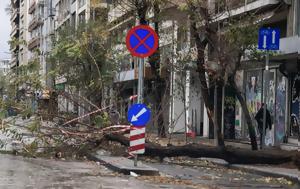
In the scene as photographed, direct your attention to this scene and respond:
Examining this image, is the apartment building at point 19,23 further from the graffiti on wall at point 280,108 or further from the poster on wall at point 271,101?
the graffiti on wall at point 280,108

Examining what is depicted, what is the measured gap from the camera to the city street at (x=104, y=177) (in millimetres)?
12352

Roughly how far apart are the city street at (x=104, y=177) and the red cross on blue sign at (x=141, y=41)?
2.99 metres

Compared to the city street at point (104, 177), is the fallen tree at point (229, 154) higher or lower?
higher

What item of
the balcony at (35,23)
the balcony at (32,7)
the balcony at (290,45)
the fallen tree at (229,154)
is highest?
the balcony at (32,7)

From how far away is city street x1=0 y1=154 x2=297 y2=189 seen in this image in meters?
12.4

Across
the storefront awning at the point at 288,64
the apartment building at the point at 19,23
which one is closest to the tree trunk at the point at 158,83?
the storefront awning at the point at 288,64

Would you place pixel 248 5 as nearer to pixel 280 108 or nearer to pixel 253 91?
pixel 253 91

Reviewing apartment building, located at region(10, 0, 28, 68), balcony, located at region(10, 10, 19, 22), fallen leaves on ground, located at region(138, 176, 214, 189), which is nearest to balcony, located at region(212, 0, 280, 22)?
fallen leaves on ground, located at region(138, 176, 214, 189)

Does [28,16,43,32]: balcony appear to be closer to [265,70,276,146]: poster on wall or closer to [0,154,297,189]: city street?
[265,70,276,146]: poster on wall

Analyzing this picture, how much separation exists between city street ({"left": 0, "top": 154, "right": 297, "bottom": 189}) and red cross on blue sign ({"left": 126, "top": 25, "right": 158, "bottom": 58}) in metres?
2.99

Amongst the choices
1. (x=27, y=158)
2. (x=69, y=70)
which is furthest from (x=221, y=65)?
(x=69, y=70)

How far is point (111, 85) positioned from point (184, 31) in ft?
A: 17.2

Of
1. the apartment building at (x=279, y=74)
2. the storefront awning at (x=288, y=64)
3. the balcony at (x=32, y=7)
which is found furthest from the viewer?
the balcony at (x=32, y=7)

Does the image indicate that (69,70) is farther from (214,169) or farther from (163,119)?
(214,169)
